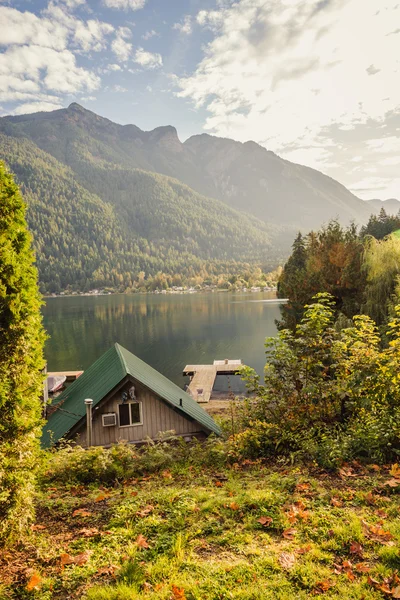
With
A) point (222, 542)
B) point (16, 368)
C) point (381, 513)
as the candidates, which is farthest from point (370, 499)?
point (16, 368)

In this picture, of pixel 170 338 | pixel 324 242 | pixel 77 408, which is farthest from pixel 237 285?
pixel 77 408

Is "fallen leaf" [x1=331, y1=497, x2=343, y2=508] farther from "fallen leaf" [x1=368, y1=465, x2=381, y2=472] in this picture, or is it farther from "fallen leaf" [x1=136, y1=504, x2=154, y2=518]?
"fallen leaf" [x1=136, y1=504, x2=154, y2=518]

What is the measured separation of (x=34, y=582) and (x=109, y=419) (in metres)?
9.84

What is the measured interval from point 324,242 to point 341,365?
19.2 m

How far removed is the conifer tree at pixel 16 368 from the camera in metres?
4.47

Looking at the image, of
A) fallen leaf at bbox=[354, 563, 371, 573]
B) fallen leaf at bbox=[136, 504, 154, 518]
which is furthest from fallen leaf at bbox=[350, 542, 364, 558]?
fallen leaf at bbox=[136, 504, 154, 518]

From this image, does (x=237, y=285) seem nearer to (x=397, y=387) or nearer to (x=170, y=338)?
(x=170, y=338)

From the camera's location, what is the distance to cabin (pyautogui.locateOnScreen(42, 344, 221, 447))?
43.7ft

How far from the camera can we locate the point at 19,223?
4863 mm

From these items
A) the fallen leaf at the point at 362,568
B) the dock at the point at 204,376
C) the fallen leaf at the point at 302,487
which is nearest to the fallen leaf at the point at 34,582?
the fallen leaf at the point at 362,568

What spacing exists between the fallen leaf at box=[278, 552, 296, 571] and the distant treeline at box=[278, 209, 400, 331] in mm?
15293

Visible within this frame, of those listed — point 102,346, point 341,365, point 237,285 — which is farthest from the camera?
point 237,285

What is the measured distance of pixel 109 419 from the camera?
13.5 meters

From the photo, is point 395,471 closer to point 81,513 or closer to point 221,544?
point 221,544
